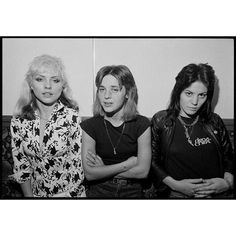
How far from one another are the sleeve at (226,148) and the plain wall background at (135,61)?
0.34 feet

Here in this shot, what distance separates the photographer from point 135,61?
2480 millimetres

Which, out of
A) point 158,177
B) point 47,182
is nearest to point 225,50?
point 158,177

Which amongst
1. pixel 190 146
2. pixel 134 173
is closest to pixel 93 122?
pixel 134 173

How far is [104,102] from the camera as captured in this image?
96.7 inches

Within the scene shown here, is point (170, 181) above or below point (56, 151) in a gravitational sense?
below

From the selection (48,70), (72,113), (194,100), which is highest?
(48,70)

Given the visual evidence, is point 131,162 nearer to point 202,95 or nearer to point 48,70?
point 202,95

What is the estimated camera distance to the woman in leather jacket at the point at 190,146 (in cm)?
247

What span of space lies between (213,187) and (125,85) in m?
1.04

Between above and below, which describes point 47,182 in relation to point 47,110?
below

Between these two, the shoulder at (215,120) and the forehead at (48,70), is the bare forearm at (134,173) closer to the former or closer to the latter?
the shoulder at (215,120)

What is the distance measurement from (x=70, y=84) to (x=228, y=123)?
4.12ft

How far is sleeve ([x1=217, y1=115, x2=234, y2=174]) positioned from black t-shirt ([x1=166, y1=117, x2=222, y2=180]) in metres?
0.07
